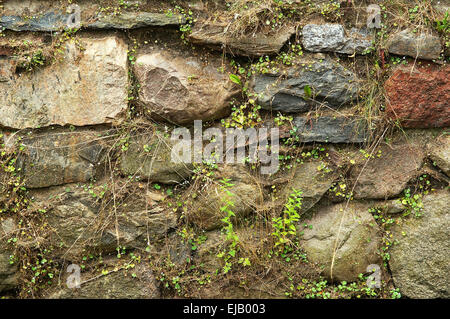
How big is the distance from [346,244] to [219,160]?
3.69 ft

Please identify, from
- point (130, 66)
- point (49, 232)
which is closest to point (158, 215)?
point (49, 232)

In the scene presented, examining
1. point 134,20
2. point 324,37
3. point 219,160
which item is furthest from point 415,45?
point 134,20

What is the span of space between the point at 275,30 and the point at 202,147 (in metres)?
1.02

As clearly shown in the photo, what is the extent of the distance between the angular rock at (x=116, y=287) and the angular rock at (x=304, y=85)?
1563mm

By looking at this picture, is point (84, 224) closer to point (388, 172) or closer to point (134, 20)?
point (134, 20)

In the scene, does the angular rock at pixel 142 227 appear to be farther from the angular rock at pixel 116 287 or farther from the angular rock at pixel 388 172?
the angular rock at pixel 388 172

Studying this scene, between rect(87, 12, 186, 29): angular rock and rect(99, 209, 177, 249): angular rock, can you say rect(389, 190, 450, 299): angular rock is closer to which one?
rect(99, 209, 177, 249): angular rock

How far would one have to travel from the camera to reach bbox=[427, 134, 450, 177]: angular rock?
302 centimetres

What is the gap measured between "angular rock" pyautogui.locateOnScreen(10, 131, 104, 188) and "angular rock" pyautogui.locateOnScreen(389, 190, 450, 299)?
7.64 ft

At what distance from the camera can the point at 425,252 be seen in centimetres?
297

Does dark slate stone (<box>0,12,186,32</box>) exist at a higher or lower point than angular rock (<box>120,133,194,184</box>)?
higher

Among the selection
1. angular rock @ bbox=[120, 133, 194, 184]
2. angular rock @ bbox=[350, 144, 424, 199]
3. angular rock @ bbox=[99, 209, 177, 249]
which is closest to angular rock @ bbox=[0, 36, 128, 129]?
angular rock @ bbox=[120, 133, 194, 184]

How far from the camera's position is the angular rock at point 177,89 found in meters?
2.98

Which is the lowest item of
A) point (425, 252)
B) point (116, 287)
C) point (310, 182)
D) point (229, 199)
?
point (116, 287)
